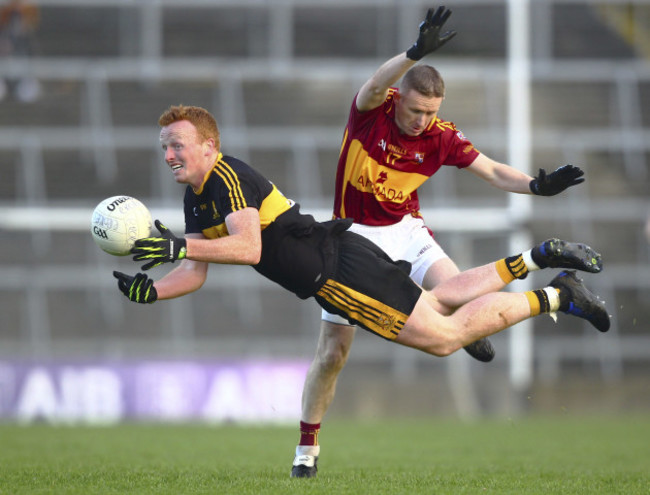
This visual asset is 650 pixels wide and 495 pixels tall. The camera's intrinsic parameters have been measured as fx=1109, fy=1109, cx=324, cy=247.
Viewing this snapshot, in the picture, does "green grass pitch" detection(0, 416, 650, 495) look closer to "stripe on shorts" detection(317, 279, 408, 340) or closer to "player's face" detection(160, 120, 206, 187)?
"stripe on shorts" detection(317, 279, 408, 340)

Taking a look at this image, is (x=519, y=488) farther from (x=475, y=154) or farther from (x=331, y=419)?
(x=331, y=419)

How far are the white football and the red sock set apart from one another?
1.89m

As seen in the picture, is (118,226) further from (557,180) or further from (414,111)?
(557,180)

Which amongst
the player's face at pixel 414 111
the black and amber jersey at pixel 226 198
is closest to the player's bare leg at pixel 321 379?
the black and amber jersey at pixel 226 198

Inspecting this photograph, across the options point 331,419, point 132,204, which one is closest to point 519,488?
point 132,204

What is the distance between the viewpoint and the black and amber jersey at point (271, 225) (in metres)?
6.68

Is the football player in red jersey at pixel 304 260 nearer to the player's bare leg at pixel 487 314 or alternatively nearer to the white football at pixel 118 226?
the player's bare leg at pixel 487 314

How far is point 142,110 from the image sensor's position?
17.0 m

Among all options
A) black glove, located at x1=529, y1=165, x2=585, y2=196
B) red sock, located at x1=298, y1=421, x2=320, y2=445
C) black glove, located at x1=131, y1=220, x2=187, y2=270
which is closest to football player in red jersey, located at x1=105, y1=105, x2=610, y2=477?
black glove, located at x1=131, y1=220, x2=187, y2=270

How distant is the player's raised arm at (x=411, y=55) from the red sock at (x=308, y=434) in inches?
88.5

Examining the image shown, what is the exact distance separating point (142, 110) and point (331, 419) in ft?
19.1

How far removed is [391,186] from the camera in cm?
782

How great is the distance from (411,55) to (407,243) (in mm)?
1524

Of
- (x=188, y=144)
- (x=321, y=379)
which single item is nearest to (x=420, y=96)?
(x=188, y=144)
